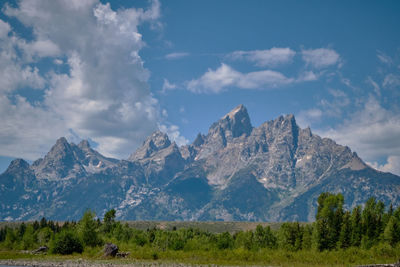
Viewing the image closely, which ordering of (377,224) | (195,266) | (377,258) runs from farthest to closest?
(377,224) → (377,258) → (195,266)

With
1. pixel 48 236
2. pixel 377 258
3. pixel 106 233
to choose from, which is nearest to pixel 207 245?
pixel 377 258

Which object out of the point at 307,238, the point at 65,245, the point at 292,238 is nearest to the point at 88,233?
the point at 65,245

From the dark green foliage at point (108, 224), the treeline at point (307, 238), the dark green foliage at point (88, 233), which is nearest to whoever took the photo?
the treeline at point (307, 238)

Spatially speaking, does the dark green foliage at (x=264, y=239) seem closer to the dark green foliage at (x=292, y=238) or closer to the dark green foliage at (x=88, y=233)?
the dark green foliage at (x=292, y=238)

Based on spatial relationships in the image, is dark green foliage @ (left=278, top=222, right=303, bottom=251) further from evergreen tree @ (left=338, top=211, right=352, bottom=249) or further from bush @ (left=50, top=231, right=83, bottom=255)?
bush @ (left=50, top=231, right=83, bottom=255)

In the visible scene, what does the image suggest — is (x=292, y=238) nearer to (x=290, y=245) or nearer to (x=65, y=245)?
(x=290, y=245)

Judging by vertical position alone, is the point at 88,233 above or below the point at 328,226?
below

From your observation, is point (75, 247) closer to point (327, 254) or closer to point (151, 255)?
point (151, 255)

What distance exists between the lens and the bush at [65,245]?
12088cm

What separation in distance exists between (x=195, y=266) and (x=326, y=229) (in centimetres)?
6015

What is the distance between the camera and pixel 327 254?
110 metres

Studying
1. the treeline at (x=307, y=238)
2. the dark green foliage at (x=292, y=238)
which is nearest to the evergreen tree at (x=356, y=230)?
the treeline at (x=307, y=238)

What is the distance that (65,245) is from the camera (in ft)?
397

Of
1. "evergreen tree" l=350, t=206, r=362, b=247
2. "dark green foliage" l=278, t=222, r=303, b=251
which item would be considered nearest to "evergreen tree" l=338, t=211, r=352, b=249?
"evergreen tree" l=350, t=206, r=362, b=247
